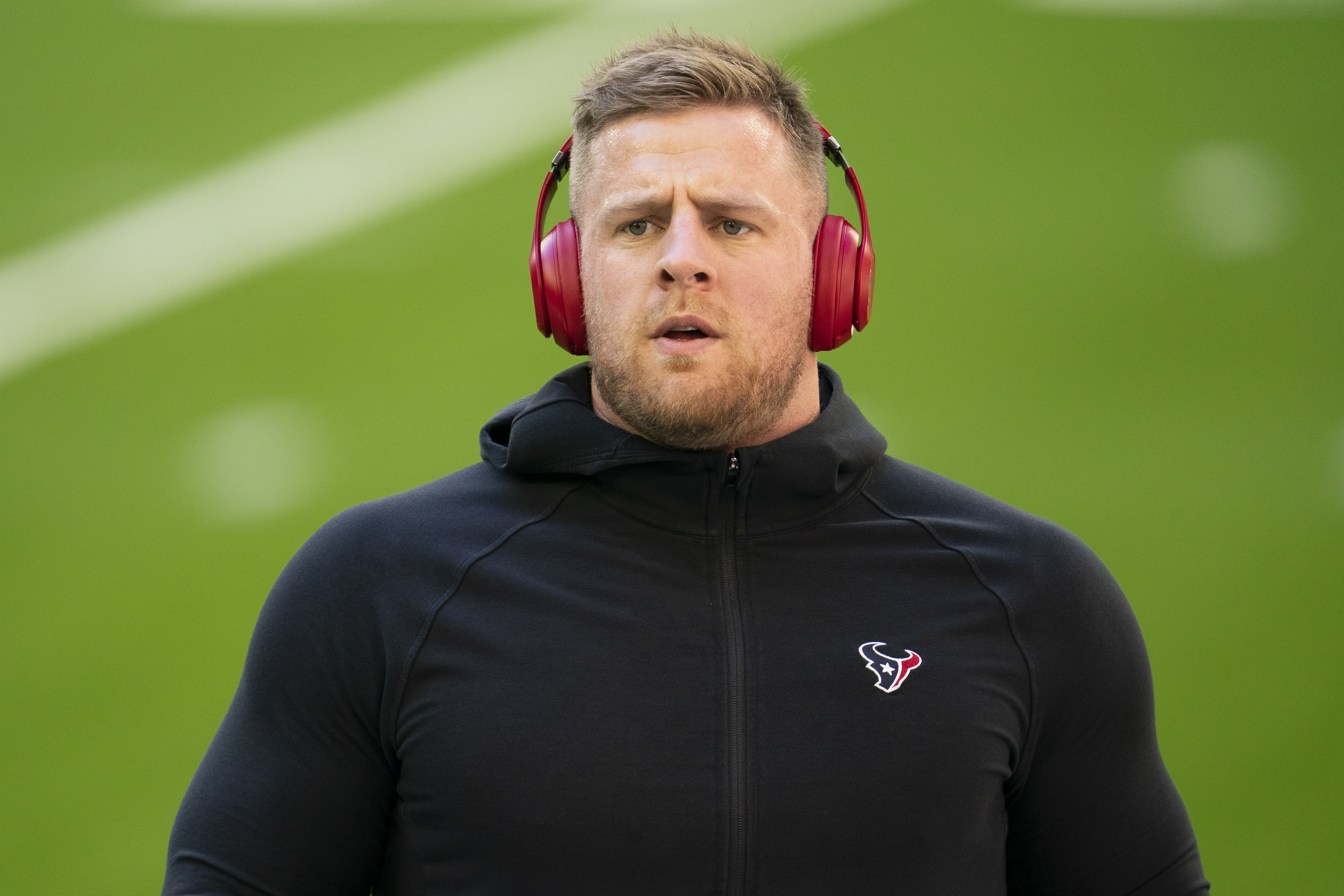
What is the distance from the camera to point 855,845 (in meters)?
1.07

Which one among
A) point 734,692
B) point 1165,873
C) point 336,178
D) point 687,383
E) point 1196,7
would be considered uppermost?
point 1196,7

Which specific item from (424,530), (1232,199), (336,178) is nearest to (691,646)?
(424,530)

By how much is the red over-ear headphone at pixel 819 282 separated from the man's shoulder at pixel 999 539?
0.16m

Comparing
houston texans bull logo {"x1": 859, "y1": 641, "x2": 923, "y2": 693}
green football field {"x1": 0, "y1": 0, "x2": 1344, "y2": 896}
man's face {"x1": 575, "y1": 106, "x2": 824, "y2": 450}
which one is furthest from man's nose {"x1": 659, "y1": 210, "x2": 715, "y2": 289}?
green football field {"x1": 0, "y1": 0, "x2": 1344, "y2": 896}

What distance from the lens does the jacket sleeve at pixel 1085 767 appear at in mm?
1189

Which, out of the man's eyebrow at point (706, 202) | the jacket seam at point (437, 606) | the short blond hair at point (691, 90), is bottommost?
the jacket seam at point (437, 606)

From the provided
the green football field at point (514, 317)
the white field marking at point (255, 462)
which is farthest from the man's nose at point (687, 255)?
Answer: the white field marking at point (255, 462)

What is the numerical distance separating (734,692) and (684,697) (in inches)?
1.8

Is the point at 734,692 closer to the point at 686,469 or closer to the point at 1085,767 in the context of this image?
the point at 686,469

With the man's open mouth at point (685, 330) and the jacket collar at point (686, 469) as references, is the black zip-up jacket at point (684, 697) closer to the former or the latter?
the jacket collar at point (686, 469)

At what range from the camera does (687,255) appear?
1183mm

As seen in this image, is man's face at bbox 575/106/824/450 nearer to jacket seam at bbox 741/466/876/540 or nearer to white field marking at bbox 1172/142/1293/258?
jacket seam at bbox 741/466/876/540

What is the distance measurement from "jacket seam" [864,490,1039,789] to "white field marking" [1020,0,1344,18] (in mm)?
1288

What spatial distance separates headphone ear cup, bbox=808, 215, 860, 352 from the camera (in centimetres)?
127
